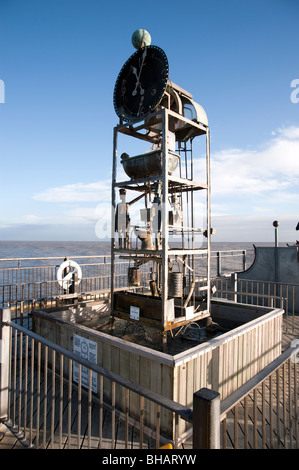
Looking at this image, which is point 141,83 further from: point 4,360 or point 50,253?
point 50,253

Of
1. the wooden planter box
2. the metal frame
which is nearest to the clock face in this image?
the metal frame

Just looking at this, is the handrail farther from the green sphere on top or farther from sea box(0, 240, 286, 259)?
sea box(0, 240, 286, 259)

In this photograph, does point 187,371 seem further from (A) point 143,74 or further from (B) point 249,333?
(A) point 143,74

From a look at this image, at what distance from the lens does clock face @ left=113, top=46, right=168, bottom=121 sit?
19.0 feet

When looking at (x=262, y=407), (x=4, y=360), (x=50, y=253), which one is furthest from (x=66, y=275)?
(x=50, y=253)

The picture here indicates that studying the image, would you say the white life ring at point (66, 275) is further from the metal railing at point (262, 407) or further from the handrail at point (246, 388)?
the handrail at point (246, 388)

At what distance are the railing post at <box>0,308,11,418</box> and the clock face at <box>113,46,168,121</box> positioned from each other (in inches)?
183

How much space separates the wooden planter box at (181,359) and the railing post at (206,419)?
182cm

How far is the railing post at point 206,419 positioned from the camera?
189cm

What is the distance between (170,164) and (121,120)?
1816 millimetres

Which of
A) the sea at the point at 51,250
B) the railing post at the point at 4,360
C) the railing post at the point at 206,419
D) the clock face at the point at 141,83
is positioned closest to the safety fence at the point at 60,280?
the railing post at the point at 4,360

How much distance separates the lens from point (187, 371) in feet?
13.1

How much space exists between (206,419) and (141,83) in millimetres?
6255

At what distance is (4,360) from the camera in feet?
13.2
